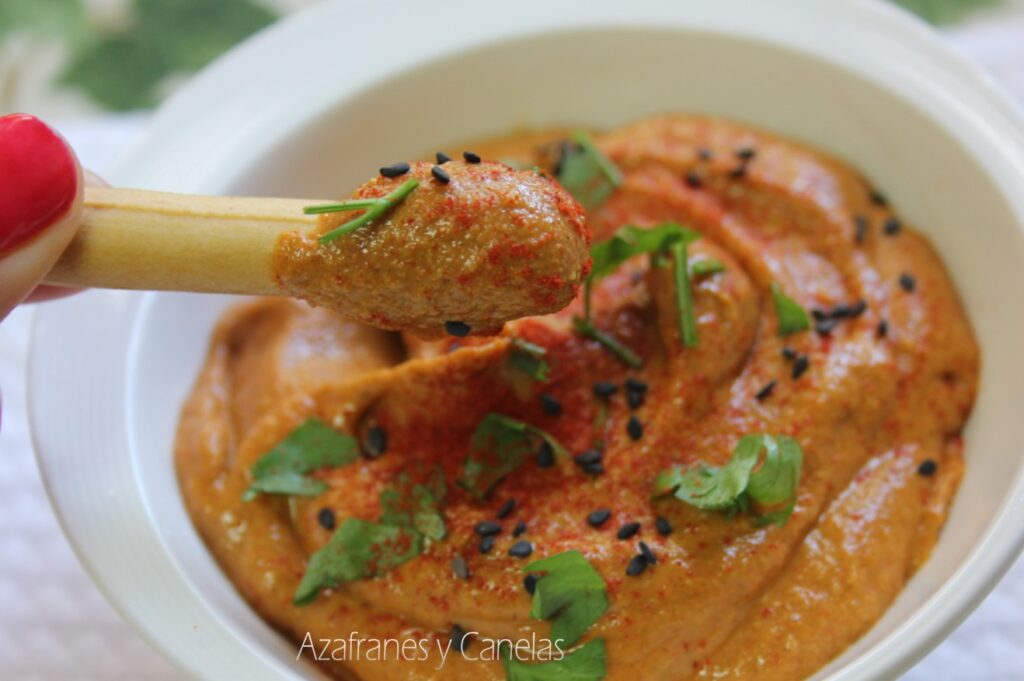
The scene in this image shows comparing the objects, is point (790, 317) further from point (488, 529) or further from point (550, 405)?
point (488, 529)

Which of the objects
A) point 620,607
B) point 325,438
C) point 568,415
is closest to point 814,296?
point 568,415

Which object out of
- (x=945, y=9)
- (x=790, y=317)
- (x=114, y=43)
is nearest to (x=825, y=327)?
(x=790, y=317)

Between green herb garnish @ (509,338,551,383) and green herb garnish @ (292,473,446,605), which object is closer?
green herb garnish @ (292,473,446,605)

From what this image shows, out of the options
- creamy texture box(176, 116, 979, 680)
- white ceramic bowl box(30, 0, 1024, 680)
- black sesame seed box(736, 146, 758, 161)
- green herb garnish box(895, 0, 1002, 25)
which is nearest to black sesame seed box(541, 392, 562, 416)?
creamy texture box(176, 116, 979, 680)

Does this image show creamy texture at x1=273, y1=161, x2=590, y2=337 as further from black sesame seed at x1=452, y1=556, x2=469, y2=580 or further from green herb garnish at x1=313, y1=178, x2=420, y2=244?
black sesame seed at x1=452, y1=556, x2=469, y2=580

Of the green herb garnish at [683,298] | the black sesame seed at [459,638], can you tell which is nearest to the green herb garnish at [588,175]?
the green herb garnish at [683,298]
